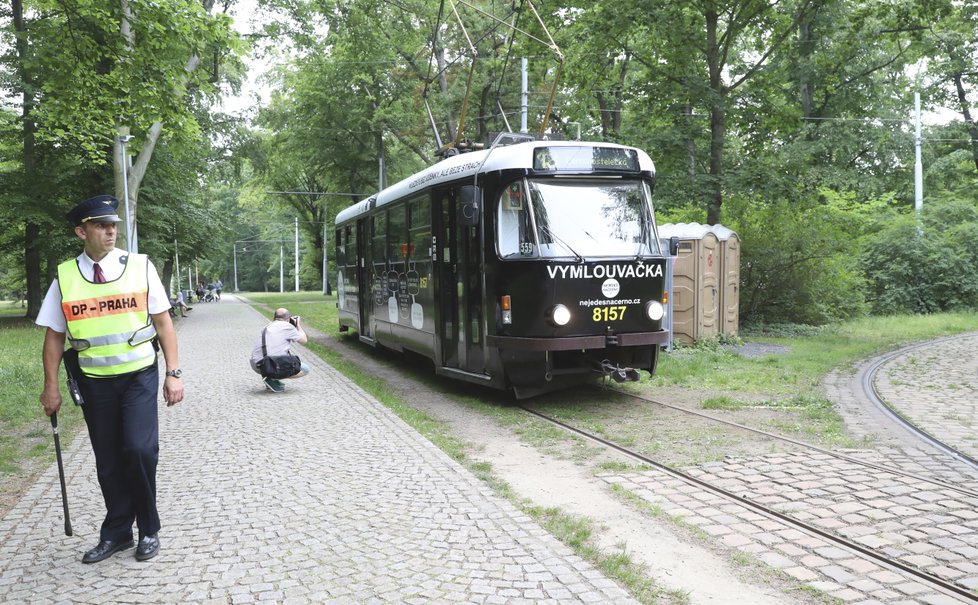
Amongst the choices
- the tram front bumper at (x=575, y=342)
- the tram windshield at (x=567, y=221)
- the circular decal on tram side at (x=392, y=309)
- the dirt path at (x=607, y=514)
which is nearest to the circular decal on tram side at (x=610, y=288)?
the tram windshield at (x=567, y=221)

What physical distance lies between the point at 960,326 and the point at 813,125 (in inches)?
413

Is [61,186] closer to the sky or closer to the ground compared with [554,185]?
closer to the sky

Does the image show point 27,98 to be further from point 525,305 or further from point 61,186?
point 525,305

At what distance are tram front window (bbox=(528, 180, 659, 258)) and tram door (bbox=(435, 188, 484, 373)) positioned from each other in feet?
3.06

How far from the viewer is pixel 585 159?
355 inches

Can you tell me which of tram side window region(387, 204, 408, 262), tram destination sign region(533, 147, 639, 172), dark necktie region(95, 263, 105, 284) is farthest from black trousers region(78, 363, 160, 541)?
tram side window region(387, 204, 408, 262)

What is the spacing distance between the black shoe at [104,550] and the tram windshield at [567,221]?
5.30 m

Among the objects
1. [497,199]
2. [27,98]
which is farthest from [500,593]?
[27,98]

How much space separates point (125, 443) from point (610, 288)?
19.0 ft

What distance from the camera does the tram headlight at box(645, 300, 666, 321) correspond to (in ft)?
29.8

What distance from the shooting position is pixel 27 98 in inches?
899

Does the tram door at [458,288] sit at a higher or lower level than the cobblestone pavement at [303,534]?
higher

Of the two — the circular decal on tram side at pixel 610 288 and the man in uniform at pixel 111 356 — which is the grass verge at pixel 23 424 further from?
the circular decal on tram side at pixel 610 288

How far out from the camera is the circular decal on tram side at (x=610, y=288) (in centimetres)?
879
